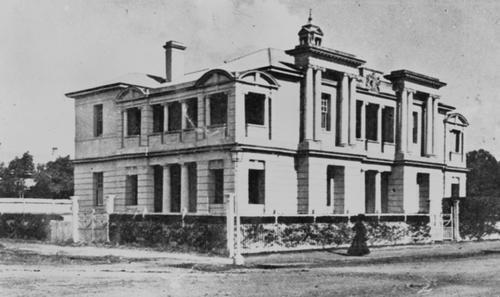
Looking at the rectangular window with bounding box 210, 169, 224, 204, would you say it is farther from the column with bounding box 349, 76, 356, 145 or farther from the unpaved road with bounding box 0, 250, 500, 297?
the unpaved road with bounding box 0, 250, 500, 297

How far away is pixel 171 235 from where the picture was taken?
22.5 metres

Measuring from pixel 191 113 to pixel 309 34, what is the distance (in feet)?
22.6

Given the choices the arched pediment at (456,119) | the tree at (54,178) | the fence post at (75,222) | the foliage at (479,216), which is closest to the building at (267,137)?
the foliage at (479,216)

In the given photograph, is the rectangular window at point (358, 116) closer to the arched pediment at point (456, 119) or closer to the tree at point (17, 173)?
the arched pediment at point (456, 119)

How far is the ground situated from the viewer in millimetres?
12281

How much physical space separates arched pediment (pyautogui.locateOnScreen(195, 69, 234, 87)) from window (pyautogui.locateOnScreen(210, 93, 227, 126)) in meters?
0.89

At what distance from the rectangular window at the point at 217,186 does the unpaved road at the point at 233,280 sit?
11.4m

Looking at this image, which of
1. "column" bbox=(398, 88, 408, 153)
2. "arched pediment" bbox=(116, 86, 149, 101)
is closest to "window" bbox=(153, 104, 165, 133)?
"arched pediment" bbox=(116, 86, 149, 101)

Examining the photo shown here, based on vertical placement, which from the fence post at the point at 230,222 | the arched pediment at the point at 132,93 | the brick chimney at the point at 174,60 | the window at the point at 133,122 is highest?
the brick chimney at the point at 174,60

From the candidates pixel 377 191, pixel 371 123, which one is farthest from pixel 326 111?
pixel 377 191

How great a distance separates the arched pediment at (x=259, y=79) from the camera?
28.2 metres

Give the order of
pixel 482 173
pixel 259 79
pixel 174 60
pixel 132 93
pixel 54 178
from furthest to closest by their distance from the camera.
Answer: pixel 482 173
pixel 54 178
pixel 174 60
pixel 132 93
pixel 259 79

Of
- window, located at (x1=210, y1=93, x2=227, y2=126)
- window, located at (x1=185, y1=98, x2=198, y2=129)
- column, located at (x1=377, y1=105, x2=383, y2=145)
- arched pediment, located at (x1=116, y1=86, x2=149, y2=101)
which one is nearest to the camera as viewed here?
window, located at (x1=210, y1=93, x2=227, y2=126)

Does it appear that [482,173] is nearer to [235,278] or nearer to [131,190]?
[131,190]
